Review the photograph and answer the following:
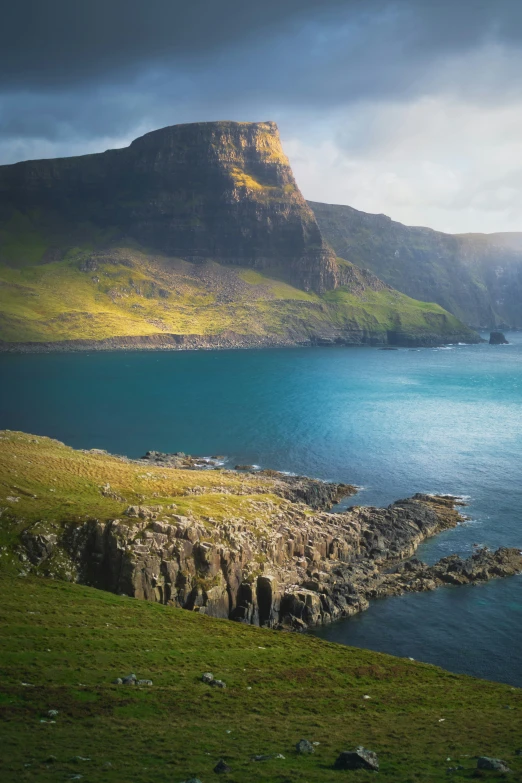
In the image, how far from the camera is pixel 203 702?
A: 4144 cm

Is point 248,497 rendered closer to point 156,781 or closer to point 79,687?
point 79,687

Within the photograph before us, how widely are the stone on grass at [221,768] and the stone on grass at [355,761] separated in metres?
5.18

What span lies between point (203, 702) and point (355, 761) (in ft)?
41.0

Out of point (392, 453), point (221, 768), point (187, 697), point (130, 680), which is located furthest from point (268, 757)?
point (392, 453)

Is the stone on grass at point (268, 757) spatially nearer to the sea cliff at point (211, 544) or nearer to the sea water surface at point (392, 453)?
the sea water surface at point (392, 453)

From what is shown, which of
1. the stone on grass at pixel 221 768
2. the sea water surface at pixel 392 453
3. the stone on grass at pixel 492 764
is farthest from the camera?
the sea water surface at pixel 392 453

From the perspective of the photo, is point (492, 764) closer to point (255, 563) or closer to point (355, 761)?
point (355, 761)

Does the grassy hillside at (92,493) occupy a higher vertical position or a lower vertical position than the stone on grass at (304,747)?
higher

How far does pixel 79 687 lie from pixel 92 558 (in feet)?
82.6

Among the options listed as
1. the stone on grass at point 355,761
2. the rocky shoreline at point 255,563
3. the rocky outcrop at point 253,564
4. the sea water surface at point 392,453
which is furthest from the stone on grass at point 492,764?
the rocky shoreline at point 255,563

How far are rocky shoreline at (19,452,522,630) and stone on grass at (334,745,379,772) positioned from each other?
108ft

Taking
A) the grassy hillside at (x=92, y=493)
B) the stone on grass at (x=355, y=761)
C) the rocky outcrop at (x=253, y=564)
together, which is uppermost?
the grassy hillside at (x=92, y=493)

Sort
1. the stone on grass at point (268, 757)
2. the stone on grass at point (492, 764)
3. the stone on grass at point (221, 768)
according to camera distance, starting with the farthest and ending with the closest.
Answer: the stone on grass at point (268, 757)
the stone on grass at point (492, 764)
the stone on grass at point (221, 768)

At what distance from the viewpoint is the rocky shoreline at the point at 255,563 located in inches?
2539
